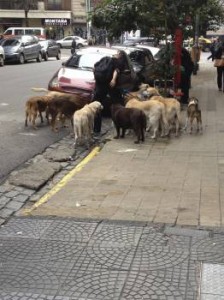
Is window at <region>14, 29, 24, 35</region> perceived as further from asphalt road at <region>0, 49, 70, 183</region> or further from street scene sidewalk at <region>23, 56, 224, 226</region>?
street scene sidewalk at <region>23, 56, 224, 226</region>

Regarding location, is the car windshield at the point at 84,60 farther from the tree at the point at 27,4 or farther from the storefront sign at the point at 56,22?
the storefront sign at the point at 56,22

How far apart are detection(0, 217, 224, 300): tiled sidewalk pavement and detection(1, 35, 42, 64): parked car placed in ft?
87.0

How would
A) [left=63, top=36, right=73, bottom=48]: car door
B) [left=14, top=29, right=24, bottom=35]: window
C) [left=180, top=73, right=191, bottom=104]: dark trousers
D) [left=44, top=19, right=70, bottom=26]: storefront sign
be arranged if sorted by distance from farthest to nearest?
[left=44, top=19, right=70, bottom=26]: storefront sign → [left=63, top=36, right=73, bottom=48]: car door → [left=14, top=29, right=24, bottom=35]: window → [left=180, top=73, right=191, bottom=104]: dark trousers

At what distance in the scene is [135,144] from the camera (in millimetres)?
9797

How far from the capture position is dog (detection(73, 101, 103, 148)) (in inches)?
370

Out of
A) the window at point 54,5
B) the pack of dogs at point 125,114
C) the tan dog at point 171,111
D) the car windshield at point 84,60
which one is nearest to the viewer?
the pack of dogs at point 125,114

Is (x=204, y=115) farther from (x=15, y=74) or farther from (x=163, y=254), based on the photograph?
(x=15, y=74)

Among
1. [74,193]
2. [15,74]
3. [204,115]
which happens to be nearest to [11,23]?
[15,74]

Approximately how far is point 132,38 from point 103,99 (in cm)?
1953

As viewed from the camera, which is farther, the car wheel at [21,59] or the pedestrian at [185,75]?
the car wheel at [21,59]

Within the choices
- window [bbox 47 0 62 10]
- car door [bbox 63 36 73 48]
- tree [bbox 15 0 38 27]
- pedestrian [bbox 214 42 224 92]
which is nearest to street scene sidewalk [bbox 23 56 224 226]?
pedestrian [bbox 214 42 224 92]

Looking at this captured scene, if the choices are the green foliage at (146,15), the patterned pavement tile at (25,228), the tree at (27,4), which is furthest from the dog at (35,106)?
the tree at (27,4)

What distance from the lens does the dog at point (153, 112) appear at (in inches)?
397

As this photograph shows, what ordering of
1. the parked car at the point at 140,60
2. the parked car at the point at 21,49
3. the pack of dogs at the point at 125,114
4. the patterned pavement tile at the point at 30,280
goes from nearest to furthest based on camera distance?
the patterned pavement tile at the point at 30,280 < the pack of dogs at the point at 125,114 < the parked car at the point at 140,60 < the parked car at the point at 21,49
